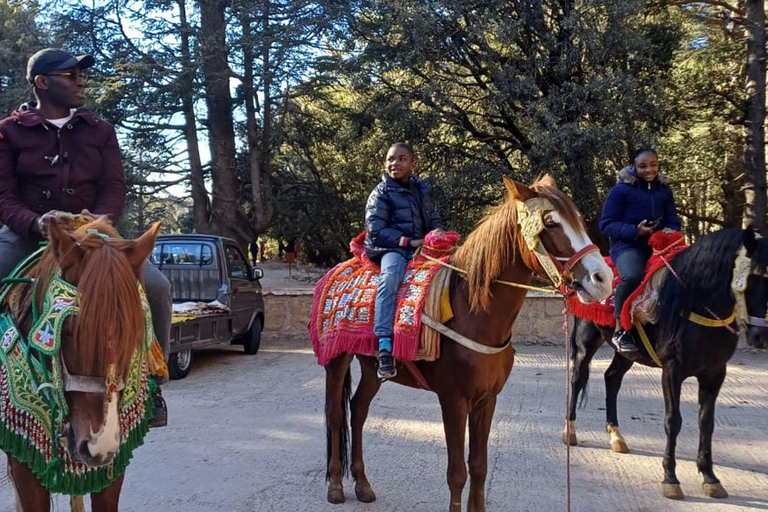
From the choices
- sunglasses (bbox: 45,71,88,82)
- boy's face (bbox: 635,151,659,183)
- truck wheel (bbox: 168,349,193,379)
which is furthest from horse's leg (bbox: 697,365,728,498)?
truck wheel (bbox: 168,349,193,379)

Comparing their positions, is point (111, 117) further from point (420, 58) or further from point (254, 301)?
point (420, 58)

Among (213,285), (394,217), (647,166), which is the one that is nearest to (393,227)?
(394,217)

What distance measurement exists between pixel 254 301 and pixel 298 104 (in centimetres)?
733

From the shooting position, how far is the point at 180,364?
9.20 meters

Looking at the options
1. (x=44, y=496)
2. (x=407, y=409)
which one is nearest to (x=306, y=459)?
(x=407, y=409)

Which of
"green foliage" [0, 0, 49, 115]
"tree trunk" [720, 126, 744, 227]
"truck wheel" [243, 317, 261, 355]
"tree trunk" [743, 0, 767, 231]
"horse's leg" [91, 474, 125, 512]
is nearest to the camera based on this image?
"horse's leg" [91, 474, 125, 512]

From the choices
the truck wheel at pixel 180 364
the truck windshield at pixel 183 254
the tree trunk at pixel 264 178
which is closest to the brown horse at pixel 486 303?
the truck wheel at pixel 180 364

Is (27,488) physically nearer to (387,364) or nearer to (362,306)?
(387,364)

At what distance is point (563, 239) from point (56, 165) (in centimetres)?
282

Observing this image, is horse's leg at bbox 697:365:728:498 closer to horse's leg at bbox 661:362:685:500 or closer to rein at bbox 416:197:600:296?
horse's leg at bbox 661:362:685:500

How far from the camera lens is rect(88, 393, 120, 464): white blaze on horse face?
2.28 metres

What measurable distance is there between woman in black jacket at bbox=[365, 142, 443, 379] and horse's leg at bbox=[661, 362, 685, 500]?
2215 mm

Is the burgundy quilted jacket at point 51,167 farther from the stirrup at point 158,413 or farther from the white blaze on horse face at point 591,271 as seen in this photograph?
the white blaze on horse face at point 591,271

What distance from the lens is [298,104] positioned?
1688 centimetres
